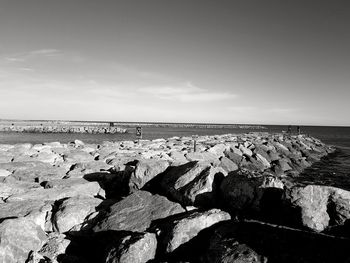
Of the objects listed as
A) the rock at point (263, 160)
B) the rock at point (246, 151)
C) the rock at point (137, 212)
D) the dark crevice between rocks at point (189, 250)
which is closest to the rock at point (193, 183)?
the rock at point (137, 212)

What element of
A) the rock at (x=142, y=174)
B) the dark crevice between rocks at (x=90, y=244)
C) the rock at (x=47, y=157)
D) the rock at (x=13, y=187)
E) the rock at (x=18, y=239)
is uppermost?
the rock at (x=142, y=174)

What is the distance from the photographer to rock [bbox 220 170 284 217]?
5531 millimetres

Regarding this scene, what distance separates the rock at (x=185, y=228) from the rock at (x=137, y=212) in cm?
58

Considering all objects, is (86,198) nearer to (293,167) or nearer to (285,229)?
(285,229)

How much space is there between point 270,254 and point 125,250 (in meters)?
2.19

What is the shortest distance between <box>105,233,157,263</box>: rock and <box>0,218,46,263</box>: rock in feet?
5.28

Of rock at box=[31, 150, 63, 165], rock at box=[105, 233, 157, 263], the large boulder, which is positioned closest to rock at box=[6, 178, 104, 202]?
rock at box=[105, 233, 157, 263]

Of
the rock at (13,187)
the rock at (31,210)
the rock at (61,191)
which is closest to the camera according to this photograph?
the rock at (31,210)

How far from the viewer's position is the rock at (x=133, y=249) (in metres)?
4.25

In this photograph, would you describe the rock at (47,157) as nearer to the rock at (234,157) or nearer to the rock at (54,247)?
the rock at (54,247)

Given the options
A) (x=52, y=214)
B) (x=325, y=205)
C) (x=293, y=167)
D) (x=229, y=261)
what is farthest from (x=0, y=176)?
(x=293, y=167)

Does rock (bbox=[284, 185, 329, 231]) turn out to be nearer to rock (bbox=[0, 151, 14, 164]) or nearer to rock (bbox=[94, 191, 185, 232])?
rock (bbox=[94, 191, 185, 232])

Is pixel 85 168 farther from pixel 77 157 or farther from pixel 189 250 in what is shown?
pixel 189 250

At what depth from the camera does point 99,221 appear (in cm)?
577
